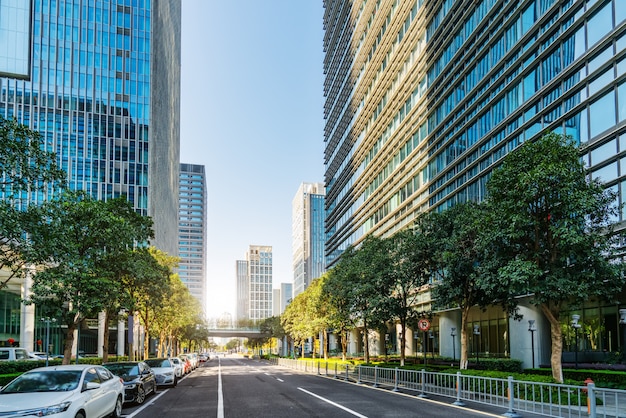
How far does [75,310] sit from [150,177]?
2727 inches

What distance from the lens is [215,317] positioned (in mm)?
157375

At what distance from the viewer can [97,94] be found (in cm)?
8938

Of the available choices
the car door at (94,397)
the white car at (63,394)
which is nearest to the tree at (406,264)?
the white car at (63,394)

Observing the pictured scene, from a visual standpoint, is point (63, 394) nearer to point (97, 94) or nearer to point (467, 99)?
point (467, 99)

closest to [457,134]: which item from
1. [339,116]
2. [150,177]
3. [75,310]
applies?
[75,310]

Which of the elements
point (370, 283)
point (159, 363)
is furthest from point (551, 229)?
point (159, 363)

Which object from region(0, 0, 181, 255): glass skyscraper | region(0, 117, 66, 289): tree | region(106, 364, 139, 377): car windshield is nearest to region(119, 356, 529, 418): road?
region(106, 364, 139, 377): car windshield

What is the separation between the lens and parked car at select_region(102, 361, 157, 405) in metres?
19.6

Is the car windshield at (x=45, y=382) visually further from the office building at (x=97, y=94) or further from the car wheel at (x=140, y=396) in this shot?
the office building at (x=97, y=94)

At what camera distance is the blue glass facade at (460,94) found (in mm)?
27984

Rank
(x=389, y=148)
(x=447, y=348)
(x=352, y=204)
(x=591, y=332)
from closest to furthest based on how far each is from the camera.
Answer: (x=591, y=332) → (x=447, y=348) → (x=389, y=148) → (x=352, y=204)

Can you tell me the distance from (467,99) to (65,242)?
32.2 metres

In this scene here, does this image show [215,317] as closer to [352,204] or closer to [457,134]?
[352,204]

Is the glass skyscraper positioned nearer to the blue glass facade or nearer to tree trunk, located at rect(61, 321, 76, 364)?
the blue glass facade
